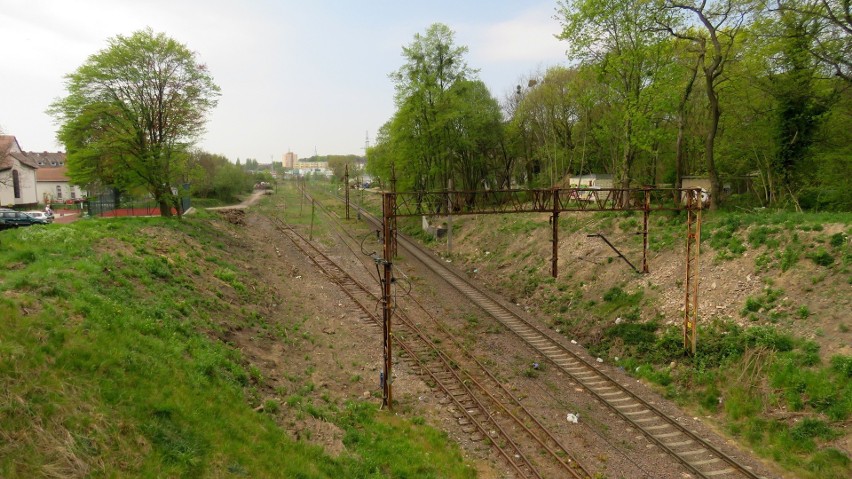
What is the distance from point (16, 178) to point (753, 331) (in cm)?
6528

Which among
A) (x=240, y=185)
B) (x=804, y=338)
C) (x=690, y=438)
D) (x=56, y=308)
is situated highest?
(x=240, y=185)

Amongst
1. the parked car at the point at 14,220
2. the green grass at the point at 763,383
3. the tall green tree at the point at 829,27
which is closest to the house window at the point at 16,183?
the parked car at the point at 14,220

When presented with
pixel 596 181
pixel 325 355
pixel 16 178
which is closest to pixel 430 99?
pixel 596 181

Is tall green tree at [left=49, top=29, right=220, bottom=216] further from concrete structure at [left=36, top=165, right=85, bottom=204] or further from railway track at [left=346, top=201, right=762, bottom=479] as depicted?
concrete structure at [left=36, top=165, right=85, bottom=204]

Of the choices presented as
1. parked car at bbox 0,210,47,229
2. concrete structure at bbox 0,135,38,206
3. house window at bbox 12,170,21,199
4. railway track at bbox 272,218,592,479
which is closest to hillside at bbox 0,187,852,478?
railway track at bbox 272,218,592,479

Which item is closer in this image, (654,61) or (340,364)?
(340,364)

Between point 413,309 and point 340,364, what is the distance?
7.06 metres

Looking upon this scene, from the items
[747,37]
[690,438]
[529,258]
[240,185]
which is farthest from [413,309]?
[240,185]

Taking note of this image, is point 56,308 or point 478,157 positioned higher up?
point 478,157

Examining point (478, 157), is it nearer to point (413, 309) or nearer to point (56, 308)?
point (413, 309)

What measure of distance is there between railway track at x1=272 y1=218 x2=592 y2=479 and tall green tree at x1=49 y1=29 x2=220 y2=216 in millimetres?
19974

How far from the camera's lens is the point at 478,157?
53094 mm

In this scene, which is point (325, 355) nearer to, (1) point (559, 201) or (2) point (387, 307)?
(2) point (387, 307)

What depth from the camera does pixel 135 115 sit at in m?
30.7
